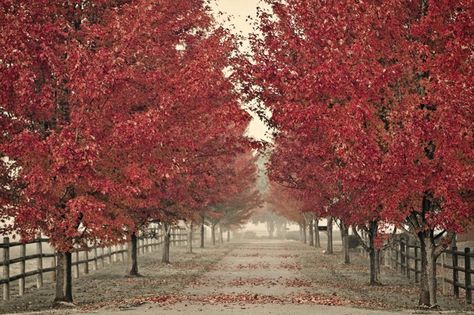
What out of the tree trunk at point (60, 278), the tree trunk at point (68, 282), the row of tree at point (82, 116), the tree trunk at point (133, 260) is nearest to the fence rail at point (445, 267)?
the row of tree at point (82, 116)

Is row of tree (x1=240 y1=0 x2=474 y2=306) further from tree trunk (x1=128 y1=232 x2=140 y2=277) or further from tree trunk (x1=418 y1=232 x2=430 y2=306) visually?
tree trunk (x1=128 y1=232 x2=140 y2=277)

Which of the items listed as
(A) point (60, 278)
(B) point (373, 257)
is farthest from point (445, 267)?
(A) point (60, 278)

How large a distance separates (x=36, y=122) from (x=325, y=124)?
7.60 metres

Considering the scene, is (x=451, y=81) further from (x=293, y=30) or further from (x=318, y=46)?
(x=293, y=30)

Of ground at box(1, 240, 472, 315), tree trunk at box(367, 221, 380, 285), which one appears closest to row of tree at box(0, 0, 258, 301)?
ground at box(1, 240, 472, 315)

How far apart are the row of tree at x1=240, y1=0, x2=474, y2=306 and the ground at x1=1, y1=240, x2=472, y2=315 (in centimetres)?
255

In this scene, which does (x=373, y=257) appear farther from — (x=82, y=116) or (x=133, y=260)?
(x=82, y=116)

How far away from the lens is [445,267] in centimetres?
2394

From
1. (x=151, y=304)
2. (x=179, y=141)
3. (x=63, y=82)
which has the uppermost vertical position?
(x=63, y=82)

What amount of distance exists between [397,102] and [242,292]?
Result: 7854 millimetres

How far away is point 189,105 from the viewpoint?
Answer: 2169 centimetres

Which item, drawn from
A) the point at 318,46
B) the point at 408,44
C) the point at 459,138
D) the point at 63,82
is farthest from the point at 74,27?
the point at 459,138

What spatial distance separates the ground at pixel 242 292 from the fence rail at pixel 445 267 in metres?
0.52

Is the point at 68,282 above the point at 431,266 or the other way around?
the other way around
